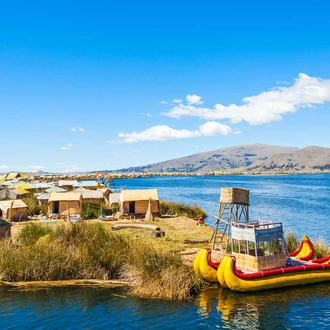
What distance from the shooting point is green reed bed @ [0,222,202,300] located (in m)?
15.4

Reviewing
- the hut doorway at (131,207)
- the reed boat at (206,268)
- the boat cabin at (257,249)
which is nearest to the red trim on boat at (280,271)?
the boat cabin at (257,249)

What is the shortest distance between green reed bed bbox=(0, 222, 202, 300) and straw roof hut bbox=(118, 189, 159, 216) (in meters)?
19.4

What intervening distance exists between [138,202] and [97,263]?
2148 centimetres

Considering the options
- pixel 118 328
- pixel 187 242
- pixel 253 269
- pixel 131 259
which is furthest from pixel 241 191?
pixel 118 328

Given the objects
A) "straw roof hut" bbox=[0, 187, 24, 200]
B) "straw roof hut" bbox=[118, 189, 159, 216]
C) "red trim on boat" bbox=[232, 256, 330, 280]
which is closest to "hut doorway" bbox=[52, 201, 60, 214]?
"straw roof hut" bbox=[118, 189, 159, 216]

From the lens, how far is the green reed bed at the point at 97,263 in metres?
15.4

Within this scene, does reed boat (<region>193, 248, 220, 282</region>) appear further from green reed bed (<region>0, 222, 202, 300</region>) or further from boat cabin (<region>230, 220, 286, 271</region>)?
boat cabin (<region>230, 220, 286, 271</region>)

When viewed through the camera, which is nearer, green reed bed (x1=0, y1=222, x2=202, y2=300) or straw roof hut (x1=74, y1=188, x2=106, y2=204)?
green reed bed (x1=0, y1=222, x2=202, y2=300)

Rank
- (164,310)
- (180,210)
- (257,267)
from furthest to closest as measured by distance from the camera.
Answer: (180,210) → (257,267) → (164,310)

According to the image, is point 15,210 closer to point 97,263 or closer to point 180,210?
point 180,210

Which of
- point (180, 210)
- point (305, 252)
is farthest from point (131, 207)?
point (305, 252)

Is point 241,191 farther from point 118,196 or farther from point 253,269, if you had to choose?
point 118,196

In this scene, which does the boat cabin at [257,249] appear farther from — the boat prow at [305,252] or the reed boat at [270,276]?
the boat prow at [305,252]

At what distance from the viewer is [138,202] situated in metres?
38.7
